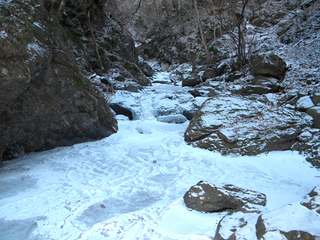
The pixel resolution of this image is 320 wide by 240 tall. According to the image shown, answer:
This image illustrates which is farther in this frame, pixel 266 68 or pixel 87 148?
pixel 266 68

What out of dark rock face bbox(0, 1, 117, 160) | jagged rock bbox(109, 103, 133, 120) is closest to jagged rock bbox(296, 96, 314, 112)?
dark rock face bbox(0, 1, 117, 160)

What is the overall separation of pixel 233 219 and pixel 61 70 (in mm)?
5914

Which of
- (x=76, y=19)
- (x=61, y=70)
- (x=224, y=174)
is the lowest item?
(x=224, y=174)

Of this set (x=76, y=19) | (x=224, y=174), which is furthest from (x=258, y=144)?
(x=76, y=19)

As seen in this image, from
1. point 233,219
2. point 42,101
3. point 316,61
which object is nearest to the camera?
point 233,219

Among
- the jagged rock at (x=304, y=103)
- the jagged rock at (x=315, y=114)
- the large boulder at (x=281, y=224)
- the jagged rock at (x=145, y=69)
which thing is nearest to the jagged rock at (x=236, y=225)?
the large boulder at (x=281, y=224)

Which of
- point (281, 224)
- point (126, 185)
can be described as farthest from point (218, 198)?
point (126, 185)

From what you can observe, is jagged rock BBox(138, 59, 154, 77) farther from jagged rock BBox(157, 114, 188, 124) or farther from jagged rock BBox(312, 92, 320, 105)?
jagged rock BBox(312, 92, 320, 105)

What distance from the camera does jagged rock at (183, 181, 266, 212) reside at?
326 centimetres

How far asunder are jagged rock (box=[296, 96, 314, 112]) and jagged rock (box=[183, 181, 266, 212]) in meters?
4.41

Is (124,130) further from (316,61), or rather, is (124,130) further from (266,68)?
(316,61)

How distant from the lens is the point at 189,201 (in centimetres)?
347

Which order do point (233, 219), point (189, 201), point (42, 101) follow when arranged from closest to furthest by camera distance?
point (233, 219)
point (189, 201)
point (42, 101)

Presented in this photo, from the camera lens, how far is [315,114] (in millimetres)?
6129
